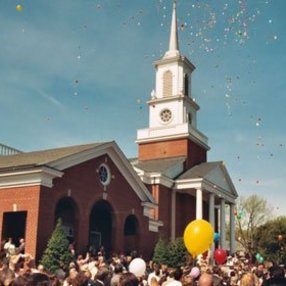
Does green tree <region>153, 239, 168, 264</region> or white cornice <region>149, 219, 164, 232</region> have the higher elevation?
white cornice <region>149, 219, 164, 232</region>

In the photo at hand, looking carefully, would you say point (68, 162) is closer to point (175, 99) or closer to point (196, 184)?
point (196, 184)

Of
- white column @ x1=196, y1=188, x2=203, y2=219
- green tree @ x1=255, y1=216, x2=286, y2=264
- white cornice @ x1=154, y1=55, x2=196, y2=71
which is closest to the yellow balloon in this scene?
white column @ x1=196, y1=188, x2=203, y2=219

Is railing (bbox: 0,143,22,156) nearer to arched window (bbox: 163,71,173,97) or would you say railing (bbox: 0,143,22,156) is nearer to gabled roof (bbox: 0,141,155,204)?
gabled roof (bbox: 0,141,155,204)

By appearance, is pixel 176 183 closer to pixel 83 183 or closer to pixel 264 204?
pixel 83 183

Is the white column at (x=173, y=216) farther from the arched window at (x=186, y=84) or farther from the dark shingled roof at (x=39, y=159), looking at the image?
the dark shingled roof at (x=39, y=159)

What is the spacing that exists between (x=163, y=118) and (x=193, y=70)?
5.79 metres

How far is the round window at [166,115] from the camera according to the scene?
44844mm

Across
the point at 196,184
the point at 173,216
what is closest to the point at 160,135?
the point at 196,184

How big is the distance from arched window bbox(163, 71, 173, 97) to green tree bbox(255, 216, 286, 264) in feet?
80.3

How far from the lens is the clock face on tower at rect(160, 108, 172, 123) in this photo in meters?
44.8

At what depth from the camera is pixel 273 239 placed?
206 ft

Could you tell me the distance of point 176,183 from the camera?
40969 mm

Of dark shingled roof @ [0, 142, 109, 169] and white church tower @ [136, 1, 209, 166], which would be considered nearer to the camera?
dark shingled roof @ [0, 142, 109, 169]

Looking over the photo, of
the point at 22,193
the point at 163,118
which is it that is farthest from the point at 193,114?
the point at 22,193
